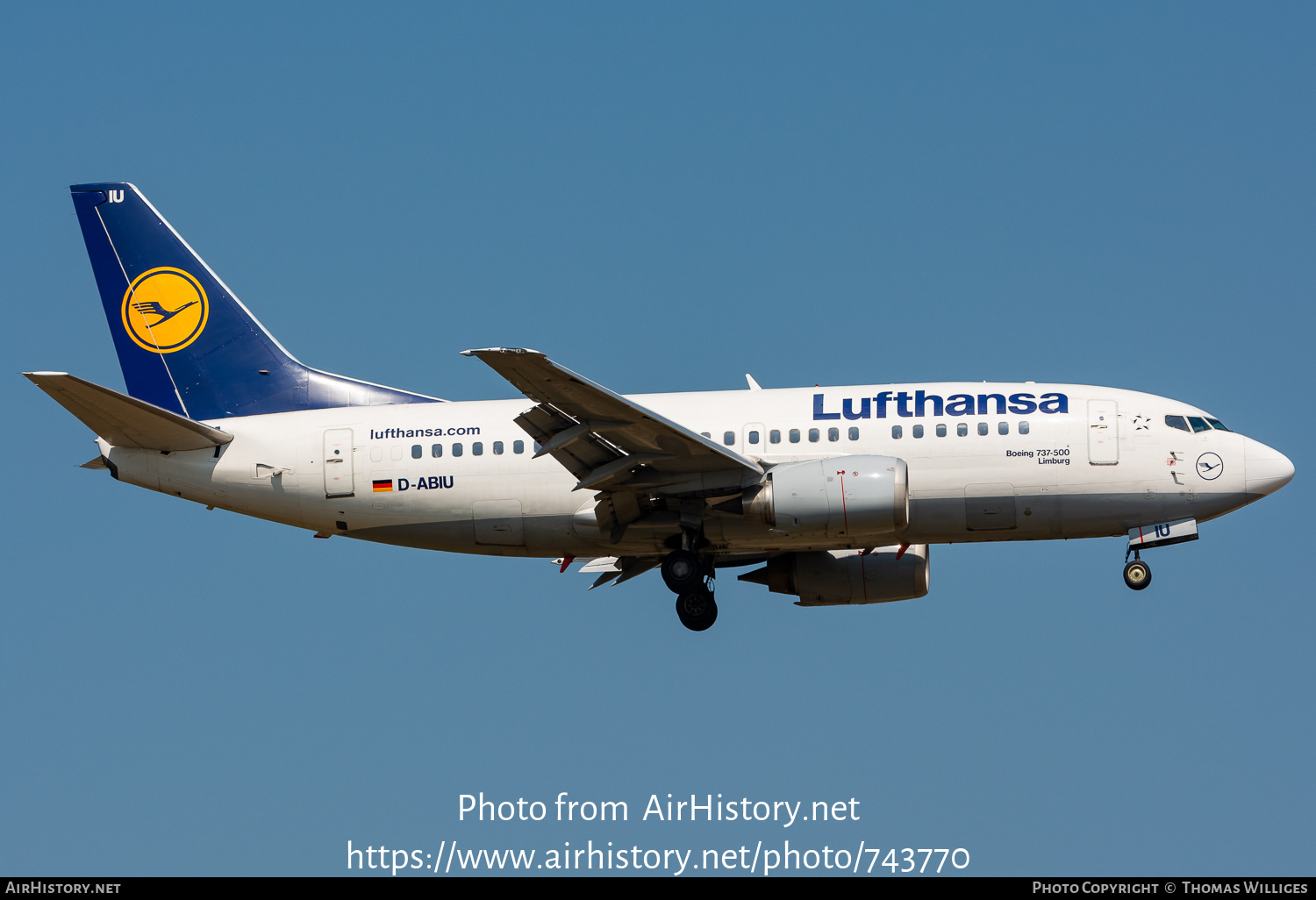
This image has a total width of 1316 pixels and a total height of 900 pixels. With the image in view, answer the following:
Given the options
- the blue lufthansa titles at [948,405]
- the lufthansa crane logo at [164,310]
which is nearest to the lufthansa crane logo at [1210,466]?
the blue lufthansa titles at [948,405]

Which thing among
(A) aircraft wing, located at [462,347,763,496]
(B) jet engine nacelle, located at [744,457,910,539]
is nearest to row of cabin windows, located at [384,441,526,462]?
(A) aircraft wing, located at [462,347,763,496]

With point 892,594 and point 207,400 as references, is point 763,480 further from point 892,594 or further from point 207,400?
point 207,400

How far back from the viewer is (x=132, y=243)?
3588 centimetres

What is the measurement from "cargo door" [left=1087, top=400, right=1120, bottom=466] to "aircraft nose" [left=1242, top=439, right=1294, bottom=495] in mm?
2652

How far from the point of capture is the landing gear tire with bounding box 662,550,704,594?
31828 millimetres

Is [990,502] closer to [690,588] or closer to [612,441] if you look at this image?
[690,588]

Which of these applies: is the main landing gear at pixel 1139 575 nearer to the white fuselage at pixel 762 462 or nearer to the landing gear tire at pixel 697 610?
the white fuselage at pixel 762 462

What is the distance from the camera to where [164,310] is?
35562mm

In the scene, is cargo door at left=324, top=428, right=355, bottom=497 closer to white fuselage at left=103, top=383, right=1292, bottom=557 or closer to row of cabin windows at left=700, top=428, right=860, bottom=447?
white fuselage at left=103, top=383, right=1292, bottom=557

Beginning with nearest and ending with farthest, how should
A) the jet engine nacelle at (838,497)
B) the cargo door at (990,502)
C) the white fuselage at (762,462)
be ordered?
1. the jet engine nacelle at (838,497)
2. the cargo door at (990,502)
3. the white fuselage at (762,462)

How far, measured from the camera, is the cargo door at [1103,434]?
3156 cm

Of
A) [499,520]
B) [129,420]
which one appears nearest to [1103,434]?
[499,520]

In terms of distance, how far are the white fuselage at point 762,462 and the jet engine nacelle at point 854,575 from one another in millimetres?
2456

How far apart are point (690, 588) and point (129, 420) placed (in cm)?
1175
